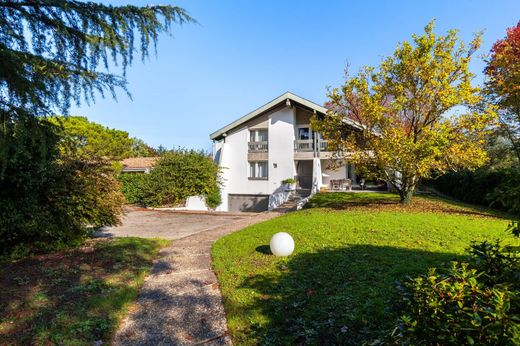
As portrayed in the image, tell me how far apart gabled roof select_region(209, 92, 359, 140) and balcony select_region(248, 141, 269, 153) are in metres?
2.03

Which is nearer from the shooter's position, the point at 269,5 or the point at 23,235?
the point at 23,235

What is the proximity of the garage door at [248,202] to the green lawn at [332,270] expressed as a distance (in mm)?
14021

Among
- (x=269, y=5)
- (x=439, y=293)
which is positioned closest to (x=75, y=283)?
(x=439, y=293)

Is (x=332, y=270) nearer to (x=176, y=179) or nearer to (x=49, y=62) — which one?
(x=49, y=62)

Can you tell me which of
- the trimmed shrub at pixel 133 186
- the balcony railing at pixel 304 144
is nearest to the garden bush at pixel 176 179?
the trimmed shrub at pixel 133 186

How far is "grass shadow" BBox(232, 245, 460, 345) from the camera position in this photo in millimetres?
4141

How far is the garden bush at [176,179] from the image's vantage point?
75.0ft

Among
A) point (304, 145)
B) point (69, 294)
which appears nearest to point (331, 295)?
point (69, 294)

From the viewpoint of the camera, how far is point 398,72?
13.1 m

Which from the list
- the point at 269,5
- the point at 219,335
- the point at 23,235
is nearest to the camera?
the point at 219,335

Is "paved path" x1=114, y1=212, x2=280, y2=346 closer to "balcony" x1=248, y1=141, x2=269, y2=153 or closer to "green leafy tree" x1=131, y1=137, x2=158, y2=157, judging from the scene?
"balcony" x1=248, y1=141, x2=269, y2=153

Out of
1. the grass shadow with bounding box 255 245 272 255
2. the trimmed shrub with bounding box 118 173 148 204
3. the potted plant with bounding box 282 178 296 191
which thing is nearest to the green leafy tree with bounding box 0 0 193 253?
the grass shadow with bounding box 255 245 272 255

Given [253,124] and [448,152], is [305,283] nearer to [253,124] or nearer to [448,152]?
[448,152]

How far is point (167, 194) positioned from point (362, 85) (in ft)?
50.8
